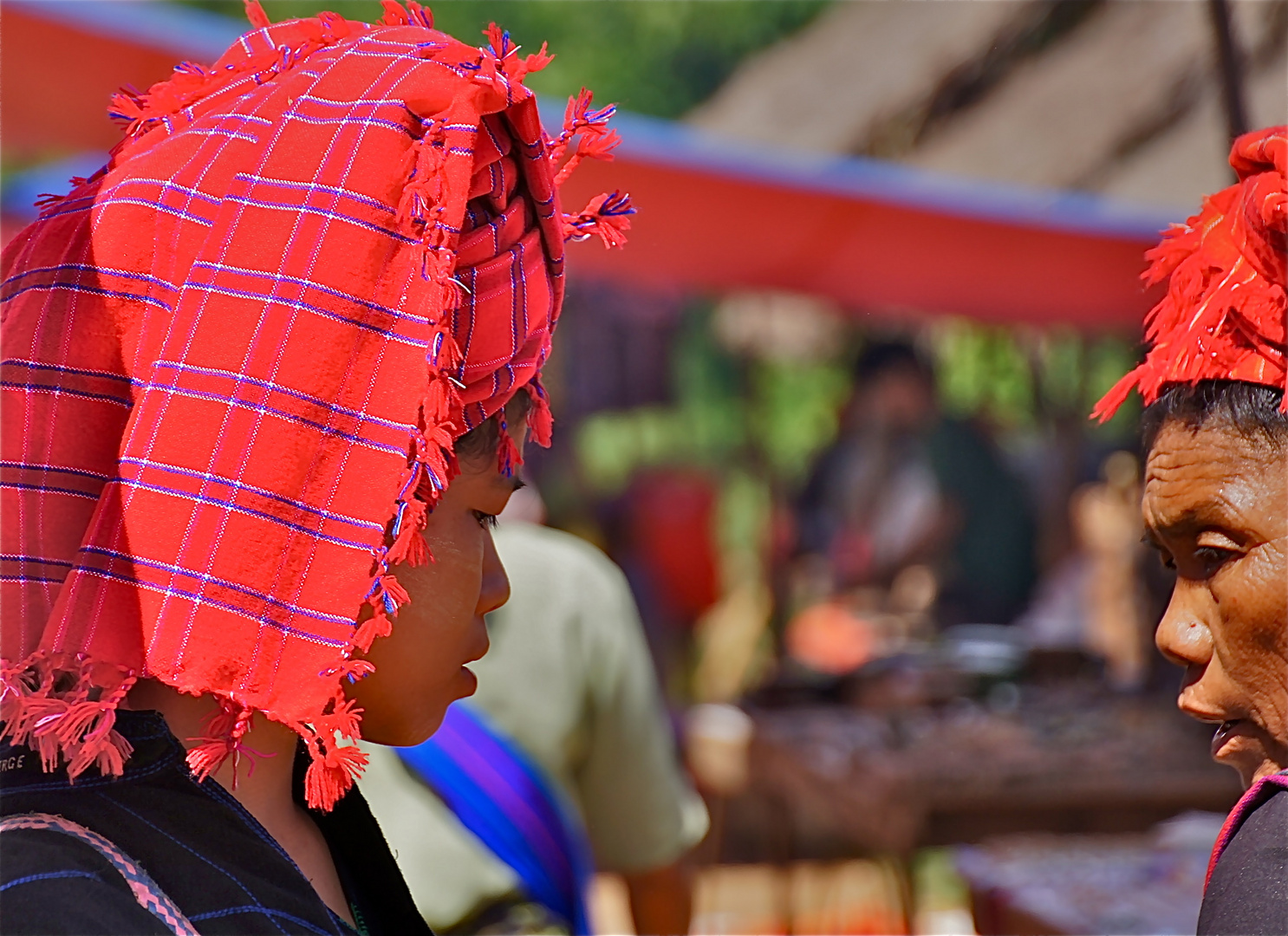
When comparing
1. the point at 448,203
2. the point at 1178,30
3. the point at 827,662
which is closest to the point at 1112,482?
the point at 827,662

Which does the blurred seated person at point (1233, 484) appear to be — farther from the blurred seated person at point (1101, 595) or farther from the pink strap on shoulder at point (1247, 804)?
the blurred seated person at point (1101, 595)

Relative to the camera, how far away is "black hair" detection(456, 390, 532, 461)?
1.27m

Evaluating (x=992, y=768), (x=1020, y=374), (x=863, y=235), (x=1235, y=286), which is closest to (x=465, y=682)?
(x=1235, y=286)

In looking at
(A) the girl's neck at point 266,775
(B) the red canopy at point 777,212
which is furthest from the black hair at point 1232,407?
(B) the red canopy at point 777,212

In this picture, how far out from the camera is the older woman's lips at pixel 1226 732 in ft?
4.43

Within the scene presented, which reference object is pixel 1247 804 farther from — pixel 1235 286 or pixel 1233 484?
pixel 1235 286

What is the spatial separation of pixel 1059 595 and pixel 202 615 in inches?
240

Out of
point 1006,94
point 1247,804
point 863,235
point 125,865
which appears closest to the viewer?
point 125,865

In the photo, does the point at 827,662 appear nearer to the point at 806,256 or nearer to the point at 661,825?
the point at 806,256

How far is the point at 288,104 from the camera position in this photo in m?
1.20

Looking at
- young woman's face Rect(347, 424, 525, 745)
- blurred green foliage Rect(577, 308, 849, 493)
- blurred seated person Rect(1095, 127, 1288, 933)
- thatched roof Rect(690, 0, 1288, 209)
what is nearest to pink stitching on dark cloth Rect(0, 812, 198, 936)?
young woman's face Rect(347, 424, 525, 745)

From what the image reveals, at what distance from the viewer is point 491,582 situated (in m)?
1.33

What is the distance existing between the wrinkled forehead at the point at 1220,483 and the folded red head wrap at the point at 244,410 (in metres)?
0.77

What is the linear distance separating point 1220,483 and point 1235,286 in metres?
0.21
